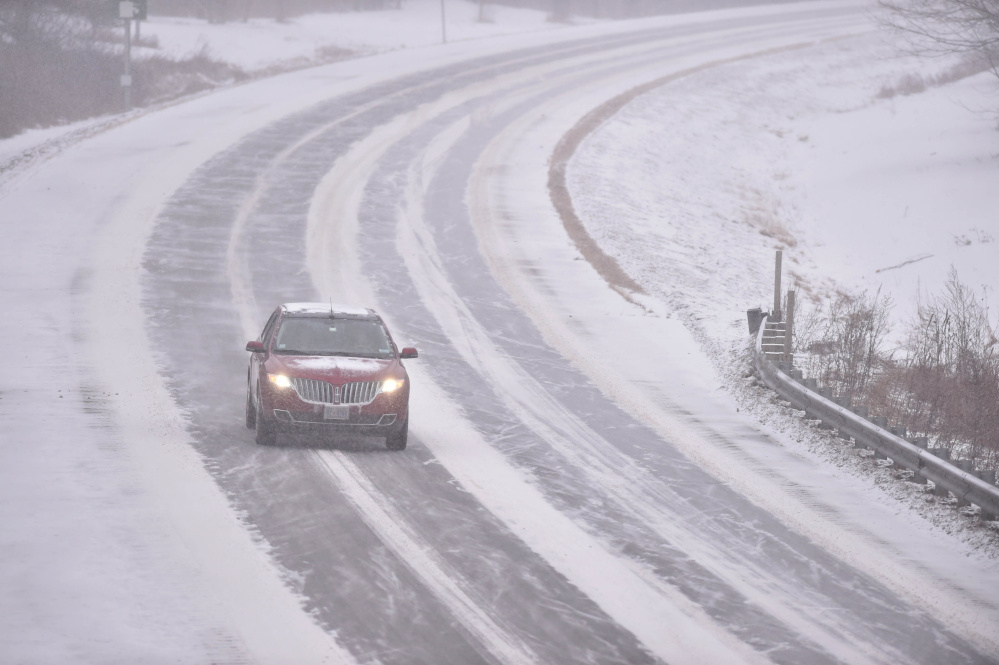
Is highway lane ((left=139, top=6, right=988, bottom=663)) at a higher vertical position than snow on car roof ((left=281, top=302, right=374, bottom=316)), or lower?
lower

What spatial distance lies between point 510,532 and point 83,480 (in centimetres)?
442

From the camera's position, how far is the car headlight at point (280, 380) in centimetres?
1299

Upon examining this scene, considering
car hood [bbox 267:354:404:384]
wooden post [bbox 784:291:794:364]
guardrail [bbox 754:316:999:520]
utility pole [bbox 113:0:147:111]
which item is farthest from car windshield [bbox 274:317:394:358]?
utility pole [bbox 113:0:147:111]

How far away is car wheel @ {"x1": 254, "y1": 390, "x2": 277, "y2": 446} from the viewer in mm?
13086

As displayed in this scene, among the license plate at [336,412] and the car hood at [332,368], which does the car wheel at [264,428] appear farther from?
the license plate at [336,412]

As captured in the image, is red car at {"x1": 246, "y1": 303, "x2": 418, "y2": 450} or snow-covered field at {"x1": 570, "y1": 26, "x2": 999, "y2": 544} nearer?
red car at {"x1": 246, "y1": 303, "x2": 418, "y2": 450}

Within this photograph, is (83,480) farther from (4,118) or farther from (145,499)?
(4,118)

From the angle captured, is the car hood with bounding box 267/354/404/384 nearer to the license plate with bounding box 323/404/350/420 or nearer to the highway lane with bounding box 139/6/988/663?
the license plate with bounding box 323/404/350/420

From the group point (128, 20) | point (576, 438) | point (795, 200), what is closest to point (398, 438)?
point (576, 438)

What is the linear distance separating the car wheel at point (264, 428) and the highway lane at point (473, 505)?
0.20 m

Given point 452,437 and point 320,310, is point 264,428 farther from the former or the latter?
point 452,437

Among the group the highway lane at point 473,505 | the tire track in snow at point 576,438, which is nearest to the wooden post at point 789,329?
the highway lane at point 473,505

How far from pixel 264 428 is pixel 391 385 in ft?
4.89

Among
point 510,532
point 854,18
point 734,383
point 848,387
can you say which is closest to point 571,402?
point 734,383
